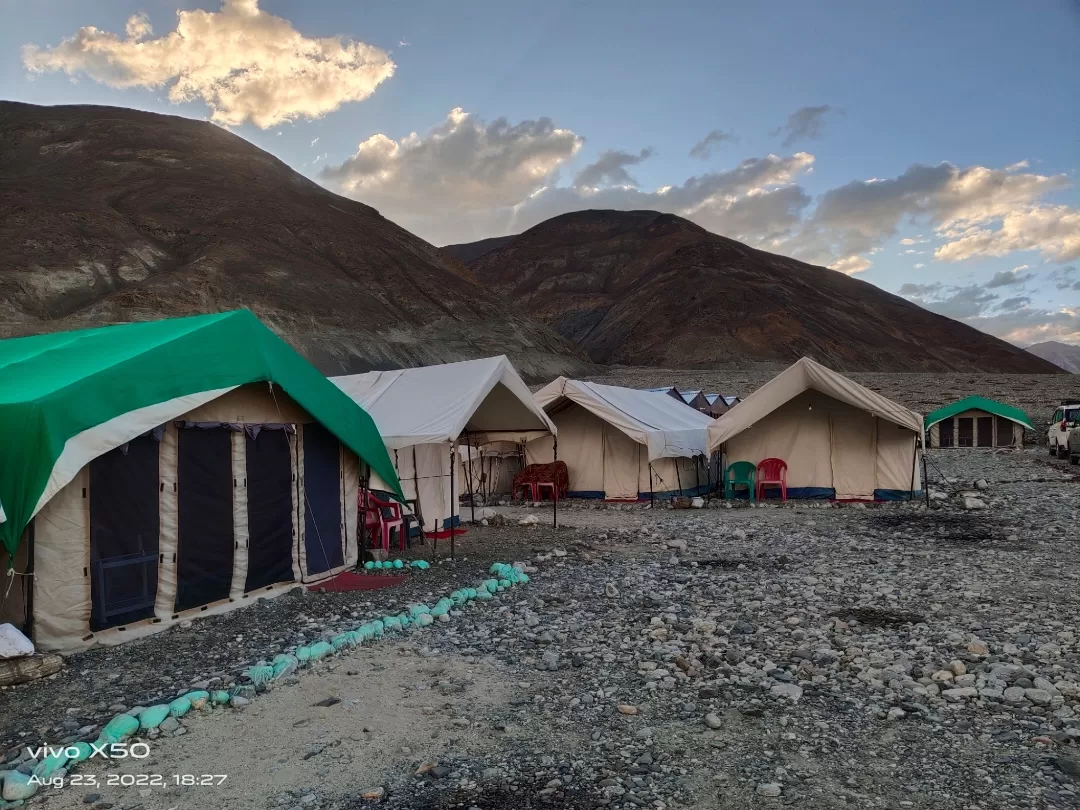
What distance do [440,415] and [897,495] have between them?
34.2 ft

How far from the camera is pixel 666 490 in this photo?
18.1 m


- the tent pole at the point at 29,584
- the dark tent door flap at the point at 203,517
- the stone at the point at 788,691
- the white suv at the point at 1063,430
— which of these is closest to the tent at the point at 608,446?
the dark tent door flap at the point at 203,517

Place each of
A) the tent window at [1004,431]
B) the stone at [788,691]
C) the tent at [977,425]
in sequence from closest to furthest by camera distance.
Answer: the stone at [788,691] → the tent at [977,425] → the tent window at [1004,431]

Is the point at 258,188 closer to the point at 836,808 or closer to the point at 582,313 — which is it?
the point at 582,313

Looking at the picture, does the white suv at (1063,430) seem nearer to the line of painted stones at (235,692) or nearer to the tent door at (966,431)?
the tent door at (966,431)

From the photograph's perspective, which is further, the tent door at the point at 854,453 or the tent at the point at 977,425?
the tent at the point at 977,425

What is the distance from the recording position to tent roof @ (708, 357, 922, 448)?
15195 mm

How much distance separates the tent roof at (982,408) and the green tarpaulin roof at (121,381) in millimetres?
31813

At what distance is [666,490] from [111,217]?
5882 cm

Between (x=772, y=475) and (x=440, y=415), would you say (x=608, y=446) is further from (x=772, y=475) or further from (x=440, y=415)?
(x=440, y=415)

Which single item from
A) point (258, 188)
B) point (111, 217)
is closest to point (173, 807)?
point (111, 217)

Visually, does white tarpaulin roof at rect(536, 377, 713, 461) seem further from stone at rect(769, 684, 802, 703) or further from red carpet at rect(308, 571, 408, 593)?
stone at rect(769, 684, 802, 703)

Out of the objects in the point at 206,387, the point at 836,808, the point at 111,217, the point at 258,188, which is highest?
the point at 258,188

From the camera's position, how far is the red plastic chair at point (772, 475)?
55.5ft
